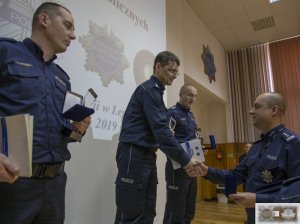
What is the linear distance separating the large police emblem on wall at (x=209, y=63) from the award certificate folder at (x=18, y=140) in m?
4.95

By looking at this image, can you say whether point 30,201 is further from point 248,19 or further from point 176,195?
point 248,19

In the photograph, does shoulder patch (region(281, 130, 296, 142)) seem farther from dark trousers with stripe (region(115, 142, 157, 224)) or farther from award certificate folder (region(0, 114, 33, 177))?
award certificate folder (region(0, 114, 33, 177))

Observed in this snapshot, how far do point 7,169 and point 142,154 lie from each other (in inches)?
37.0

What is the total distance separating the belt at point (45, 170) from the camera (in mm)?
1045

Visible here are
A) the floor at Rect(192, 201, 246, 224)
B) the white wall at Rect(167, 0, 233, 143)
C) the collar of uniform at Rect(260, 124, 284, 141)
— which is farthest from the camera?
the white wall at Rect(167, 0, 233, 143)

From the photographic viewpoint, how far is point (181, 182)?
221cm

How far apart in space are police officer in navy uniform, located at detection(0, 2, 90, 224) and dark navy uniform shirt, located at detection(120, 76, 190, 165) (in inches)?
17.9

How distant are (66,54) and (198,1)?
3.85 metres

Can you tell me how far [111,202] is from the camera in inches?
85.2

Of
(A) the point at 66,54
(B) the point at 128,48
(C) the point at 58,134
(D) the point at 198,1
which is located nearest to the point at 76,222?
(C) the point at 58,134

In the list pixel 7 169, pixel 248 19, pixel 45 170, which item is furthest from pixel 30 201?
pixel 248 19

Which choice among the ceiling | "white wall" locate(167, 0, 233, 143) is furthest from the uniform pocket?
the ceiling

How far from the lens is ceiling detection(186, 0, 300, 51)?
5.11 meters

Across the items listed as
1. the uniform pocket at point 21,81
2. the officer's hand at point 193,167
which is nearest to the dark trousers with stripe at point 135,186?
the officer's hand at point 193,167
